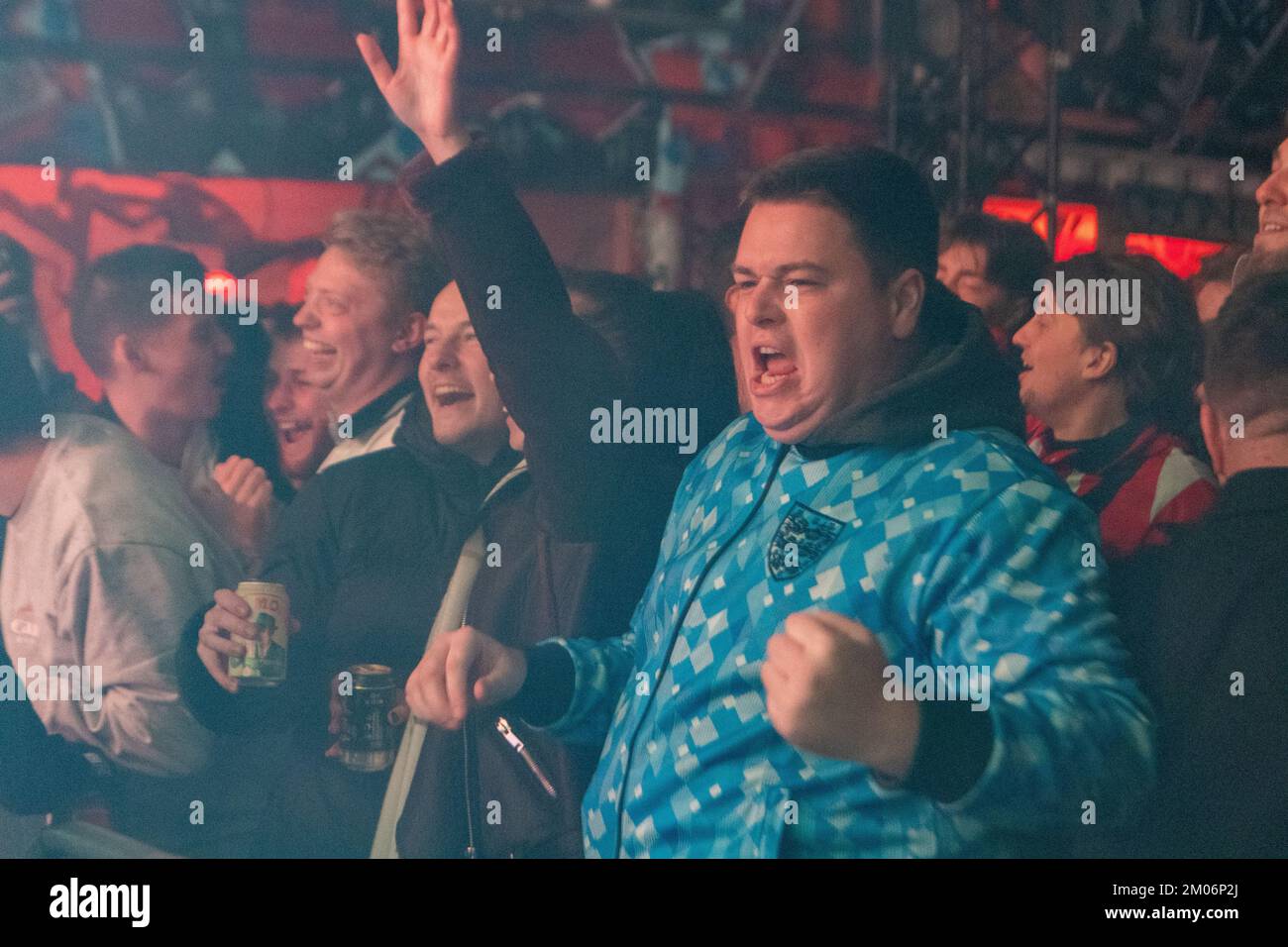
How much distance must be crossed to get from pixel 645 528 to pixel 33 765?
5.20 ft

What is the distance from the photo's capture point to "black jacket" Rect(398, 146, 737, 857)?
129 inches

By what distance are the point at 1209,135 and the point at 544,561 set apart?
1882mm

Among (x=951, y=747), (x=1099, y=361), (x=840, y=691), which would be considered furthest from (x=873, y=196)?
(x=951, y=747)

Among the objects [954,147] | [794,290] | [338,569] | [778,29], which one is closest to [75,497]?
[338,569]

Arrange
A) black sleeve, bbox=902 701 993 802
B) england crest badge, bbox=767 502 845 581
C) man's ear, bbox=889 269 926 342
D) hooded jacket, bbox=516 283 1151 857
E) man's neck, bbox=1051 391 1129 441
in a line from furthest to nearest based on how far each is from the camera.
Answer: man's neck, bbox=1051 391 1129 441, man's ear, bbox=889 269 926 342, england crest badge, bbox=767 502 845 581, hooded jacket, bbox=516 283 1151 857, black sleeve, bbox=902 701 993 802

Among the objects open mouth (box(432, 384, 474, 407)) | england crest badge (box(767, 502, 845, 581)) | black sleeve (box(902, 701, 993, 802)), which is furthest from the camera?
open mouth (box(432, 384, 474, 407))

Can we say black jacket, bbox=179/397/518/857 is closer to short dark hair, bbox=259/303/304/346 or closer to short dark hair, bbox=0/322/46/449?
short dark hair, bbox=259/303/304/346

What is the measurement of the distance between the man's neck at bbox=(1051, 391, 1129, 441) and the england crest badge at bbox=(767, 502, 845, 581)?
24.1 inches

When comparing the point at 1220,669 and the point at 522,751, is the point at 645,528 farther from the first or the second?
the point at 1220,669

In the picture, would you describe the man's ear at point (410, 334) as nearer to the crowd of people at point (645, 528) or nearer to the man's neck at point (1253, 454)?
the crowd of people at point (645, 528)

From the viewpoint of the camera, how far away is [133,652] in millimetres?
3369

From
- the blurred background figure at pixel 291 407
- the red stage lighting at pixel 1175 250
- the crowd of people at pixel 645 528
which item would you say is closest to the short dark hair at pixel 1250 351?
the crowd of people at pixel 645 528

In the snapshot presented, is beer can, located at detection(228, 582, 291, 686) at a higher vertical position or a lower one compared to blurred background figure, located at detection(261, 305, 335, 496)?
lower

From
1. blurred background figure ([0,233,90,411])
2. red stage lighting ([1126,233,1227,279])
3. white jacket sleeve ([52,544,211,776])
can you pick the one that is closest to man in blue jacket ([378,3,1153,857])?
red stage lighting ([1126,233,1227,279])
